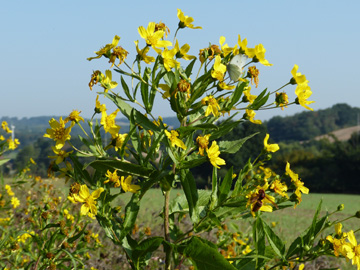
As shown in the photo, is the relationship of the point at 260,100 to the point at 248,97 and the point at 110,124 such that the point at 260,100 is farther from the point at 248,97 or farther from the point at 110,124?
the point at 110,124

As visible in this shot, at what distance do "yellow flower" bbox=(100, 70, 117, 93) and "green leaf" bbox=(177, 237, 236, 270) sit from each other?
0.77 meters

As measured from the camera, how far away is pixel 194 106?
1.88 m

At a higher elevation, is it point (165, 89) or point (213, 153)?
point (165, 89)

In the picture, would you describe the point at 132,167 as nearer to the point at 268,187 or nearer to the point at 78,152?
the point at 78,152

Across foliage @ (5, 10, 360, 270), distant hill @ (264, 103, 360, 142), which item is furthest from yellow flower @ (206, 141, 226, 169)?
distant hill @ (264, 103, 360, 142)

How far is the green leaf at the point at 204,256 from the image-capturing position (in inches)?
63.6

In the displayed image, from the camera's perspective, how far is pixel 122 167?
5.80 ft

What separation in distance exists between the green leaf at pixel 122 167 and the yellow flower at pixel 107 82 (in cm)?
36

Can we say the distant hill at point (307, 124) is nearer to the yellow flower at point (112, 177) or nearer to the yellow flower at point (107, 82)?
the yellow flower at point (107, 82)

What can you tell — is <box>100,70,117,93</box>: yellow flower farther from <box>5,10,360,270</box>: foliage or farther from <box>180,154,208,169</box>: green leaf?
<box>180,154,208,169</box>: green leaf

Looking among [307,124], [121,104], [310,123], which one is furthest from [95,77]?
[310,123]

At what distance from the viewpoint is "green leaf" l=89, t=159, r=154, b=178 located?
174 cm

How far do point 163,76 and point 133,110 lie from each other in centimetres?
26

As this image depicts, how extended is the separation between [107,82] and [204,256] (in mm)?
883
